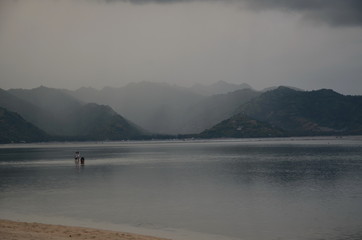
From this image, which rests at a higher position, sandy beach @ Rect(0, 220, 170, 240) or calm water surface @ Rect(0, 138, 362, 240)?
sandy beach @ Rect(0, 220, 170, 240)

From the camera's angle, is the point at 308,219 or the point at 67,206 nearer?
the point at 308,219

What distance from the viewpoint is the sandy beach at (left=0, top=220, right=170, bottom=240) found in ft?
96.7

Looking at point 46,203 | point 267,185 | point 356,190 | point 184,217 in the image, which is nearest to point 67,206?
point 46,203

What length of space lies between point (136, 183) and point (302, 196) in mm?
30798

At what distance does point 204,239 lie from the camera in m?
33.0

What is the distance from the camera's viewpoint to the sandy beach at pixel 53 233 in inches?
1161

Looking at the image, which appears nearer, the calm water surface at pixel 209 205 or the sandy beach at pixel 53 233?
the sandy beach at pixel 53 233

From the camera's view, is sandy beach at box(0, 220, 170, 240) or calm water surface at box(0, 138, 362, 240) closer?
sandy beach at box(0, 220, 170, 240)

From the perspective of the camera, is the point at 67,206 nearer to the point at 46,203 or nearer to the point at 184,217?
the point at 46,203

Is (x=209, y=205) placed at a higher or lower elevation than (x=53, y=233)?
lower

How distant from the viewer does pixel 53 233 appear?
32.3 m

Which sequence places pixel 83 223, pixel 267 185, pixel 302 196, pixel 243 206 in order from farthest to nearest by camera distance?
pixel 267 185 < pixel 302 196 < pixel 243 206 < pixel 83 223

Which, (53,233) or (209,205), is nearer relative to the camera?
(53,233)

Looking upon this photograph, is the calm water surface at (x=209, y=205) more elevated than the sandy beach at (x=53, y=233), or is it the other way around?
the sandy beach at (x=53, y=233)
